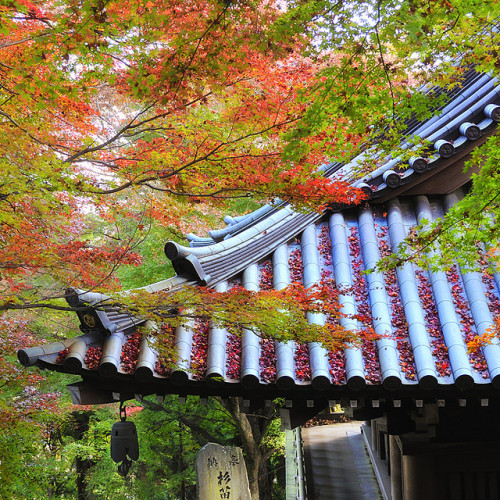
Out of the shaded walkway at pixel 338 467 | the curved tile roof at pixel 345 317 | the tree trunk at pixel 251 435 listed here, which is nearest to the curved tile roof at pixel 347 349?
the curved tile roof at pixel 345 317

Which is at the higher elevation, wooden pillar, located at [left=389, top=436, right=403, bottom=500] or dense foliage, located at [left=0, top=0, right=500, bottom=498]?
dense foliage, located at [left=0, top=0, right=500, bottom=498]

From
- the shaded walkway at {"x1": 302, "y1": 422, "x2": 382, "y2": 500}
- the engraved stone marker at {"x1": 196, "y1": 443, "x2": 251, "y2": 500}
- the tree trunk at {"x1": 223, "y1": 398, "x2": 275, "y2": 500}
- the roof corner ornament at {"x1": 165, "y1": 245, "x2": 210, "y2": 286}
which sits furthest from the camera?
the tree trunk at {"x1": 223, "y1": 398, "x2": 275, "y2": 500}

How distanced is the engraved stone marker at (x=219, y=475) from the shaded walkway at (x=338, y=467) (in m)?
4.20

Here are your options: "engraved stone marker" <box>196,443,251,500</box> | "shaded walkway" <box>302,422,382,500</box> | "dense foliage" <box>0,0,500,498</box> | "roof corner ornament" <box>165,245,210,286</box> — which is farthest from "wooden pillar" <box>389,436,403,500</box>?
"roof corner ornament" <box>165,245,210,286</box>

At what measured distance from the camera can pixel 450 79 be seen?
4.75 m

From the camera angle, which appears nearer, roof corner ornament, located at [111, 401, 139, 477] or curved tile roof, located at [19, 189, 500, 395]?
curved tile roof, located at [19, 189, 500, 395]

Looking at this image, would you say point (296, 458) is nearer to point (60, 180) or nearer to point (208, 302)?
point (208, 302)

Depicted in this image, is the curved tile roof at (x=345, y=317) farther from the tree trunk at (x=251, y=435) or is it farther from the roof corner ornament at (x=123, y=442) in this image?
the tree trunk at (x=251, y=435)

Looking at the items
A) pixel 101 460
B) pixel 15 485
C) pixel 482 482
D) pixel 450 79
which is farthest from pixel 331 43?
pixel 101 460

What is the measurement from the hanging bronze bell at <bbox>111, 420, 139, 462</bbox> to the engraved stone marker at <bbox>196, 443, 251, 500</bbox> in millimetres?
1188

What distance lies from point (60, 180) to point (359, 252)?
3807 mm

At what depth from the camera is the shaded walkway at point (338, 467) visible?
35.9ft

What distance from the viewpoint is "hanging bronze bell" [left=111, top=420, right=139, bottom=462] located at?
613 cm

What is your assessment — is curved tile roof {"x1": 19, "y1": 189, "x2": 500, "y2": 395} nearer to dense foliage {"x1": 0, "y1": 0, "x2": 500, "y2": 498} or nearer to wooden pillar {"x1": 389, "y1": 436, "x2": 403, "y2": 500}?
dense foliage {"x1": 0, "y1": 0, "x2": 500, "y2": 498}
